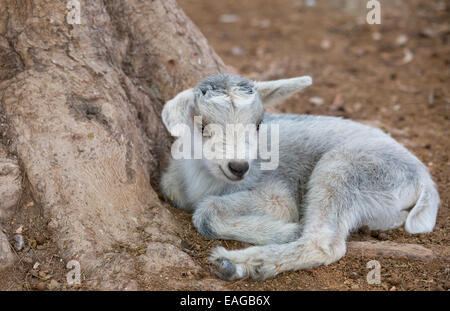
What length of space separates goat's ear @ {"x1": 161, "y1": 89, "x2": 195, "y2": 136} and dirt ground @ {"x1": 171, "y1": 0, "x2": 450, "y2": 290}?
2.99 ft

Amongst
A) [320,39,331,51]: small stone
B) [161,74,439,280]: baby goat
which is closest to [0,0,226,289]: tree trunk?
[161,74,439,280]: baby goat

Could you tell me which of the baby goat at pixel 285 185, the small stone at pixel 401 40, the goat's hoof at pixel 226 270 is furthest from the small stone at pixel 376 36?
the goat's hoof at pixel 226 270

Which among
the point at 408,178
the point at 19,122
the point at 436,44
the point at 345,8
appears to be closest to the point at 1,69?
the point at 19,122

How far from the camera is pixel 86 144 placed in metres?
4.12

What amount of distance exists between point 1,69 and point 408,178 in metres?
3.75

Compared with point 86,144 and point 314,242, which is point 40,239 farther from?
point 314,242

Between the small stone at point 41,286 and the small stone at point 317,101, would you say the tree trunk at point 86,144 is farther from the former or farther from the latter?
the small stone at point 317,101

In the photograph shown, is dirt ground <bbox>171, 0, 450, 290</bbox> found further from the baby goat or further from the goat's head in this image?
the goat's head

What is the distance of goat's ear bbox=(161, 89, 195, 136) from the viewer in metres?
4.17

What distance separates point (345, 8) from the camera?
12.6 metres

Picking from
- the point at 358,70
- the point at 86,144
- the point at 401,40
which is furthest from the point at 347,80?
the point at 86,144

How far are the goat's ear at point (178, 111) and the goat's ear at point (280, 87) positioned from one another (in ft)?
2.25

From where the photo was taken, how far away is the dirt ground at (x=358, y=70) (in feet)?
12.7
